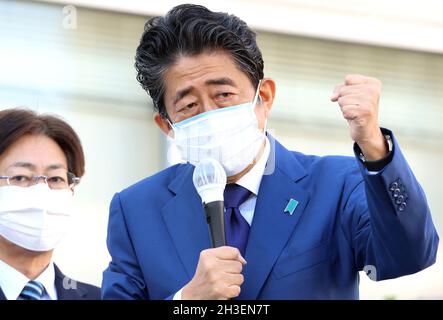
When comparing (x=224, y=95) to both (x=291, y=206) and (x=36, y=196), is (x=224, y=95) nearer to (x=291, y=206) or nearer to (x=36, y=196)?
(x=291, y=206)

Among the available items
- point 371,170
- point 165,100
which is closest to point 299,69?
point 165,100

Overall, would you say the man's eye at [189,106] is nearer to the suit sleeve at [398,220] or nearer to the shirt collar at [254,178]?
the shirt collar at [254,178]

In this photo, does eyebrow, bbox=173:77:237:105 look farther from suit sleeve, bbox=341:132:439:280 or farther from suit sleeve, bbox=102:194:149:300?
suit sleeve, bbox=341:132:439:280

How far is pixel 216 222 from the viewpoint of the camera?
9.43 ft

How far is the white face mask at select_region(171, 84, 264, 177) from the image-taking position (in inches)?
126

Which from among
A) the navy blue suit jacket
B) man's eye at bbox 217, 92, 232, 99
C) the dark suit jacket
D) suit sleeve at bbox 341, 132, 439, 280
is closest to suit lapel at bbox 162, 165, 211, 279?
the navy blue suit jacket

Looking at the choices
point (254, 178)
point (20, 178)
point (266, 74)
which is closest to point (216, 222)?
point (254, 178)

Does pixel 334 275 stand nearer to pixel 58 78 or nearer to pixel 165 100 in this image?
pixel 165 100

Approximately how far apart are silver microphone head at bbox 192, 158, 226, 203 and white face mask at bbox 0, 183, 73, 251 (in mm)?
1192

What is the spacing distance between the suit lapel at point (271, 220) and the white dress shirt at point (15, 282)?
3.46 ft

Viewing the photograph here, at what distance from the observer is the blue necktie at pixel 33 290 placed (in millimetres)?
4020

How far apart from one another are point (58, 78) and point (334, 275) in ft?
12.2

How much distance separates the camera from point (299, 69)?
7.48 metres
